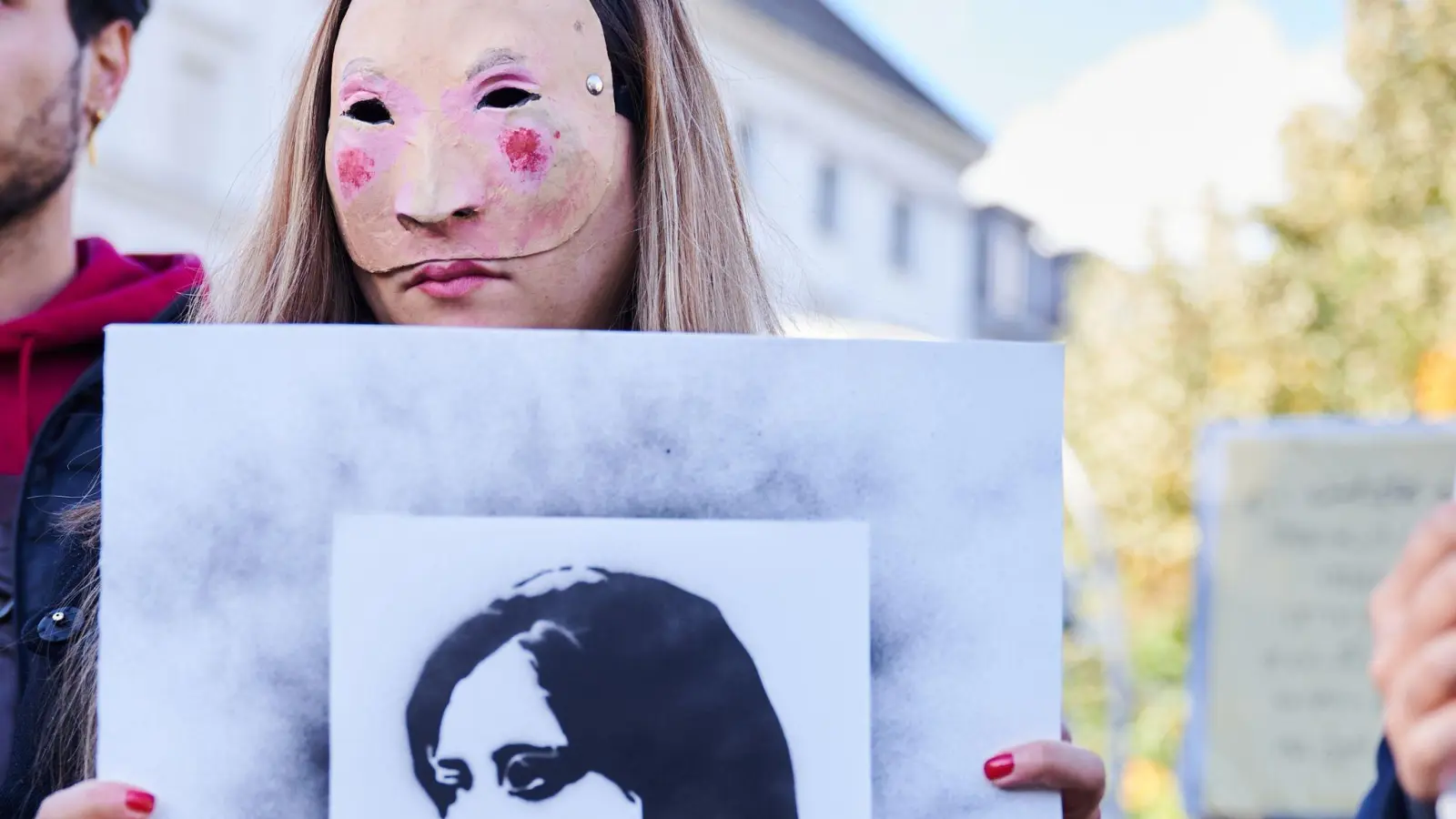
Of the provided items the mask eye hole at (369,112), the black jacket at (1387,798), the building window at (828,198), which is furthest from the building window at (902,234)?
the black jacket at (1387,798)

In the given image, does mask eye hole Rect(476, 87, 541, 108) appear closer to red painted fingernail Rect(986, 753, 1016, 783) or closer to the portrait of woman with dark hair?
the portrait of woman with dark hair

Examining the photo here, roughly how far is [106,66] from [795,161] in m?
20.4

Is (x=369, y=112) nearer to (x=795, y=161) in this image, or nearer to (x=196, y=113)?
(x=196, y=113)

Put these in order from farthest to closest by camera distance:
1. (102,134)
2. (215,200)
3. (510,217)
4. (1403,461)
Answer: (215,200) → (102,134) → (1403,461) → (510,217)

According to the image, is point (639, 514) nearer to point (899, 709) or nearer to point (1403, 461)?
point (899, 709)

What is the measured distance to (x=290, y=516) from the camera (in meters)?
1.17

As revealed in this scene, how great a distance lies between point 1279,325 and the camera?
1085 centimetres

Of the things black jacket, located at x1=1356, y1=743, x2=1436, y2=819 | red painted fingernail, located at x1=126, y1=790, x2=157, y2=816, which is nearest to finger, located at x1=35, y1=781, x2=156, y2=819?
red painted fingernail, located at x1=126, y1=790, x2=157, y2=816

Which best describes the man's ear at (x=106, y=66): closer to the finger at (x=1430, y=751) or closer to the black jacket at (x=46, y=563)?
the black jacket at (x=46, y=563)

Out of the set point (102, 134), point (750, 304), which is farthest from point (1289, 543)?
point (102, 134)

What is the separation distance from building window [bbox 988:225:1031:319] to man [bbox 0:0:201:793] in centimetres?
2788

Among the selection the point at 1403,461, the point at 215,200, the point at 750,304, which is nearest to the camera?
the point at 750,304

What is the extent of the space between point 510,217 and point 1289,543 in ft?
10.5

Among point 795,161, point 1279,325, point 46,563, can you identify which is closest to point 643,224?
point 46,563
